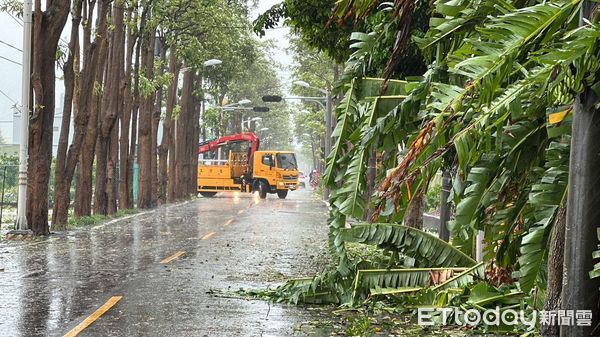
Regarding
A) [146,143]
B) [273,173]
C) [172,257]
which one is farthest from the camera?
[273,173]

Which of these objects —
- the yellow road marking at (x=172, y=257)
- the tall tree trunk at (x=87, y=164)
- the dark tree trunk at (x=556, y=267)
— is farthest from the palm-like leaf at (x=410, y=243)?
the tall tree trunk at (x=87, y=164)

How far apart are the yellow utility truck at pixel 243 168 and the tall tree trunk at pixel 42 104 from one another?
37.8 metres

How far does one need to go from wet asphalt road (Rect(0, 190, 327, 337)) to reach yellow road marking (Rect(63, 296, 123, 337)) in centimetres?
7

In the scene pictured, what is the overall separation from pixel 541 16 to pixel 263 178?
55.9 meters

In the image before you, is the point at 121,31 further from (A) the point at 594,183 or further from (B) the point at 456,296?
(A) the point at 594,183

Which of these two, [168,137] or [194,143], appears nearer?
[168,137]

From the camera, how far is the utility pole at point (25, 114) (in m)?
22.2

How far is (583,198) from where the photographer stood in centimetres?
691

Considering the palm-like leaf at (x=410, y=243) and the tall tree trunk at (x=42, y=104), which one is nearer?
the palm-like leaf at (x=410, y=243)

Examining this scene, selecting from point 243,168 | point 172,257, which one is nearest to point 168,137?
point 243,168

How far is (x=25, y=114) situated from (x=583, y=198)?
59.1 feet

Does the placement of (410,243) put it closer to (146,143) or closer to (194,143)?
(146,143)

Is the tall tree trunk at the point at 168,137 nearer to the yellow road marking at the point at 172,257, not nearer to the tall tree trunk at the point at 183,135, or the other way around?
the tall tree trunk at the point at 183,135

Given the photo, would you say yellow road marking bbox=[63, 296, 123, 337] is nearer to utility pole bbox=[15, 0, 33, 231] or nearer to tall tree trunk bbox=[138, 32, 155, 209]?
utility pole bbox=[15, 0, 33, 231]
